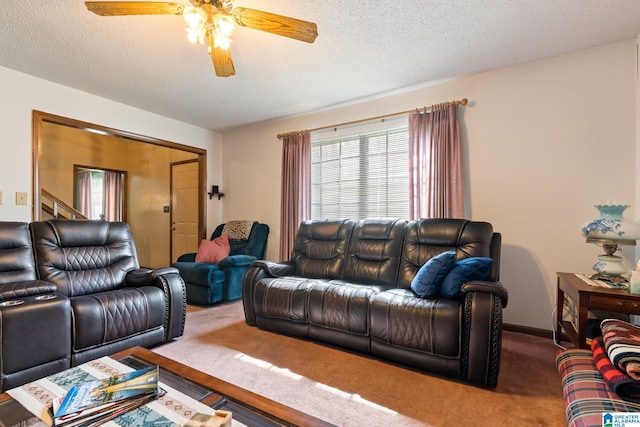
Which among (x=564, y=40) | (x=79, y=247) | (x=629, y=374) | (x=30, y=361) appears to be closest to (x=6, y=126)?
(x=79, y=247)

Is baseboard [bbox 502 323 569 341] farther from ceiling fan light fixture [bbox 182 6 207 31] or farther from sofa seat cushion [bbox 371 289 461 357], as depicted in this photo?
ceiling fan light fixture [bbox 182 6 207 31]

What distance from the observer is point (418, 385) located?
74.9 inches

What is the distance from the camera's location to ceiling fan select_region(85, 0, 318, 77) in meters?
1.67

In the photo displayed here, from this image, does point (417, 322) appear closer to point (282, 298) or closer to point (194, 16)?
point (282, 298)

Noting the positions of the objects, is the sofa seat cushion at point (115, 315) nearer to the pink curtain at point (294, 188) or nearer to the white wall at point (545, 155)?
the pink curtain at point (294, 188)

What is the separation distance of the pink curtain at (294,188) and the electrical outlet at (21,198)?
2777 mm

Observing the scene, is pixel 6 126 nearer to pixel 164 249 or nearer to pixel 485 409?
pixel 164 249

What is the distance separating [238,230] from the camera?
180 inches

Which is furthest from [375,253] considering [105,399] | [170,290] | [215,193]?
[215,193]

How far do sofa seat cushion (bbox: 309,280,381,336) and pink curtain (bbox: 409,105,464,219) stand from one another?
1.23 metres

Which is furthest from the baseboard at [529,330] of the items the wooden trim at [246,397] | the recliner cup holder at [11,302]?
the recliner cup holder at [11,302]

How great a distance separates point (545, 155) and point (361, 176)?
1885 millimetres

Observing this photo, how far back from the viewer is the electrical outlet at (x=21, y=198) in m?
3.06

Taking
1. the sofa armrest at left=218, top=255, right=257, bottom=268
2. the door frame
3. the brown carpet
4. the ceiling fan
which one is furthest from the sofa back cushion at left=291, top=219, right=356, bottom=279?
the door frame
